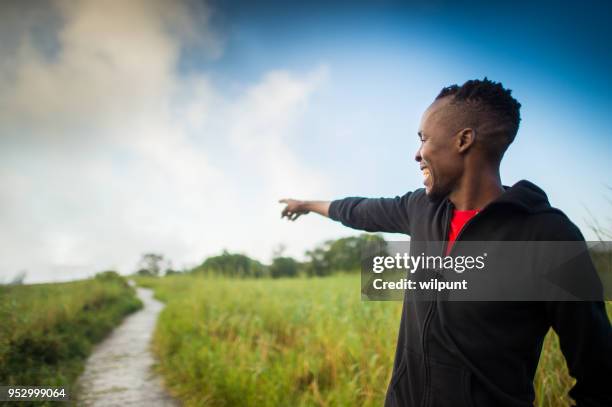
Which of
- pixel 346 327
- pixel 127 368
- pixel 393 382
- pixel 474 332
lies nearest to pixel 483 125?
pixel 474 332

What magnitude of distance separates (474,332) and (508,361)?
0.14m

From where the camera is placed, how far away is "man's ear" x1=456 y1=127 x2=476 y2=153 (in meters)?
1.36

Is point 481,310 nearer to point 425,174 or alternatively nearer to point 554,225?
point 554,225

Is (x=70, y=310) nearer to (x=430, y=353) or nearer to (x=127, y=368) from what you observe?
(x=127, y=368)

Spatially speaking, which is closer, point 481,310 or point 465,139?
point 481,310

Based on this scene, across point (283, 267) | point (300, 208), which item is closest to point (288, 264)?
point (283, 267)

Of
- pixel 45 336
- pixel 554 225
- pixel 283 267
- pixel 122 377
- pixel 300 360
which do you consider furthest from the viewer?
pixel 283 267

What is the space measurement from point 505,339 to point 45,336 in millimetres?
6369

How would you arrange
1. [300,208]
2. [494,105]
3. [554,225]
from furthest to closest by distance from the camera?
1. [300,208]
2. [494,105]
3. [554,225]

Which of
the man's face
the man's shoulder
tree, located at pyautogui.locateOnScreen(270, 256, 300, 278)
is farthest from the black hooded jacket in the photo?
tree, located at pyautogui.locateOnScreen(270, 256, 300, 278)

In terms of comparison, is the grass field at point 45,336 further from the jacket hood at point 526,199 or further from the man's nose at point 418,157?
the jacket hood at point 526,199

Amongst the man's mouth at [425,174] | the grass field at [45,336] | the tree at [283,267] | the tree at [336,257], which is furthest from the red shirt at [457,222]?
the tree at [283,267]

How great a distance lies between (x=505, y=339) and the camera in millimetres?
1155

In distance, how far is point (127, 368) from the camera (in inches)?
211
